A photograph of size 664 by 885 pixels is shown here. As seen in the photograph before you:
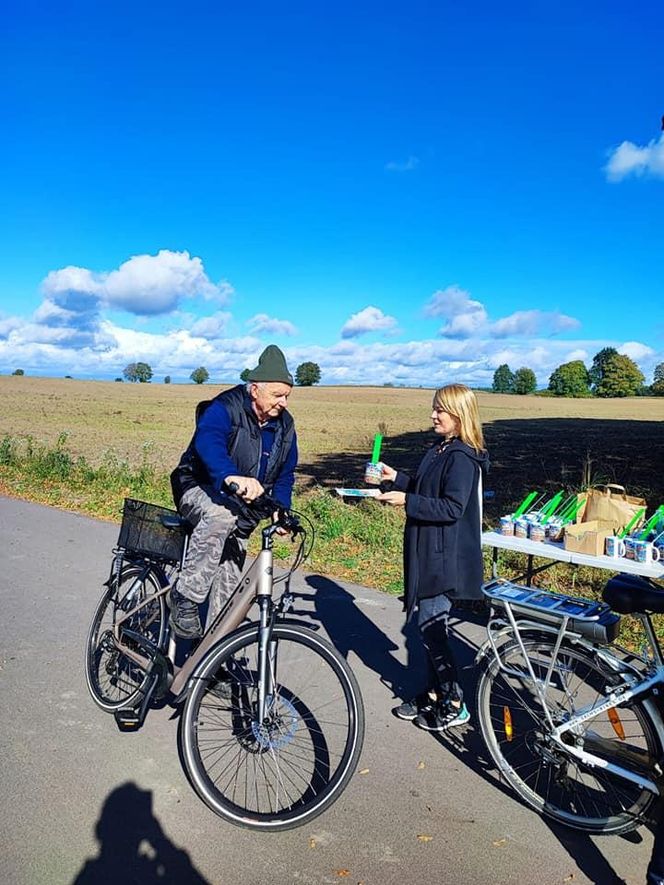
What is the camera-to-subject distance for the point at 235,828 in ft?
9.83

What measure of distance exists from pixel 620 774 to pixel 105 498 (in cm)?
937

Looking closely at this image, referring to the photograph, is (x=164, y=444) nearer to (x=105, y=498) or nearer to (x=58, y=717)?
(x=105, y=498)

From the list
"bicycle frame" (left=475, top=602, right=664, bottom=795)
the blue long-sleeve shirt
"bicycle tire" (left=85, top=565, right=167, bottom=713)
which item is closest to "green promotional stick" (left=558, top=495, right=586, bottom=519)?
"bicycle frame" (left=475, top=602, right=664, bottom=795)

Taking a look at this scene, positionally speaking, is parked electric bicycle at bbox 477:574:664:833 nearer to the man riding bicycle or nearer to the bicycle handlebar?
the bicycle handlebar

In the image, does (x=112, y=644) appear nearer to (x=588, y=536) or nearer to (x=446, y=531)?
(x=446, y=531)

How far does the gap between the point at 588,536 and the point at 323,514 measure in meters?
5.15

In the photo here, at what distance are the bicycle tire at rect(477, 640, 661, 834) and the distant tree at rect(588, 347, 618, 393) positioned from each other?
4641 inches

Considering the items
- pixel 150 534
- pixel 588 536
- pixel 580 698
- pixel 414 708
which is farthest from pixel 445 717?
pixel 150 534

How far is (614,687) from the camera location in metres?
2.89

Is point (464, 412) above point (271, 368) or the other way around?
the other way around

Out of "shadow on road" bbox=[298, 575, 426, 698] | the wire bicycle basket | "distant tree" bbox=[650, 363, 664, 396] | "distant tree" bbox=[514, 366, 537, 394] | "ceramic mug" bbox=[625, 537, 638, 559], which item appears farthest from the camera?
"distant tree" bbox=[514, 366, 537, 394]

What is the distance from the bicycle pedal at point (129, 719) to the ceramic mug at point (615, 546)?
292 cm

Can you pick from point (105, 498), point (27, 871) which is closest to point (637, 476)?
→ point (105, 498)

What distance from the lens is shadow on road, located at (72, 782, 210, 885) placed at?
8.79 ft
